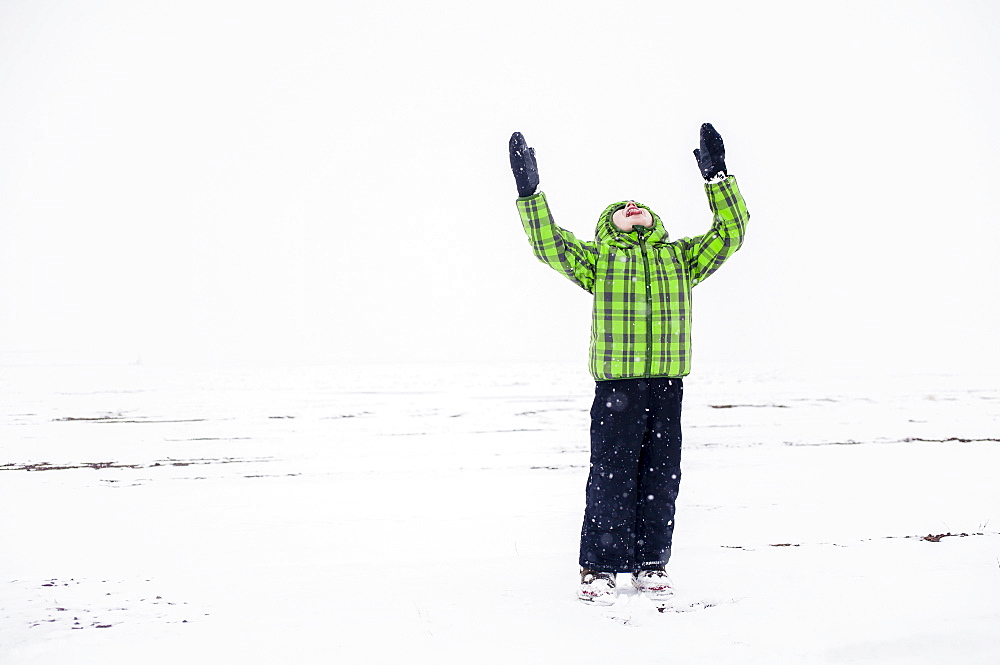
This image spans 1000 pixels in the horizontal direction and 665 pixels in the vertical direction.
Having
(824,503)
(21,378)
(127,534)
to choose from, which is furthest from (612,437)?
(21,378)

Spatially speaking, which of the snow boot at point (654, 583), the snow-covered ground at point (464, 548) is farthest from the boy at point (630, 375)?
the snow-covered ground at point (464, 548)

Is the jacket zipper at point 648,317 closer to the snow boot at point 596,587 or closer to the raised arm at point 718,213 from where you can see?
the raised arm at point 718,213

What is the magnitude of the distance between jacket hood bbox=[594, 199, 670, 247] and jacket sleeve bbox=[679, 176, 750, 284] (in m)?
0.17

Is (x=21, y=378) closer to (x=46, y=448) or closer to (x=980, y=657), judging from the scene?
(x=46, y=448)

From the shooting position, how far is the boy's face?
2979 millimetres

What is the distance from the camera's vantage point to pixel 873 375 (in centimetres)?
1873

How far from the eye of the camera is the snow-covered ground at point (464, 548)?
2.31 m

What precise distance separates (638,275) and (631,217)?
30cm

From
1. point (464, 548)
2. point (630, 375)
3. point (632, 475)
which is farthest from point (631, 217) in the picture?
point (464, 548)

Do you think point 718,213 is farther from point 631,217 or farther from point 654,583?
point 654,583

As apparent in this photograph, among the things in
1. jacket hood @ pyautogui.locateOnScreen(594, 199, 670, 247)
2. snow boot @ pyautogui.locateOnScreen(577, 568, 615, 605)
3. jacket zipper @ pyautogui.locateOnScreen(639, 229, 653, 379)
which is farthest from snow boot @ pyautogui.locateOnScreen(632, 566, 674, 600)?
jacket hood @ pyautogui.locateOnScreen(594, 199, 670, 247)

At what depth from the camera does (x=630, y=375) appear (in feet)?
9.09

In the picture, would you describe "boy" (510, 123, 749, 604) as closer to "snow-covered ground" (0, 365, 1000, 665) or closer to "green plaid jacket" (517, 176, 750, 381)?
"green plaid jacket" (517, 176, 750, 381)

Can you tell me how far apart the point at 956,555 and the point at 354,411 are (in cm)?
880
